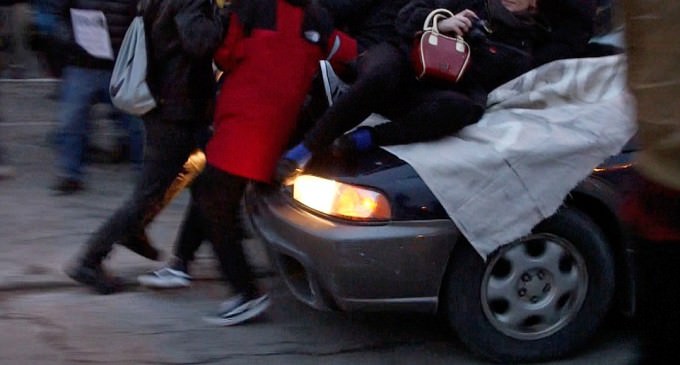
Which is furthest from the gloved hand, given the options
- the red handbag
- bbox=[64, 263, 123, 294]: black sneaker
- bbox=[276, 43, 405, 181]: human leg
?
bbox=[64, 263, 123, 294]: black sneaker

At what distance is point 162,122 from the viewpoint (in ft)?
18.5

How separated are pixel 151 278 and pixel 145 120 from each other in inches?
32.5

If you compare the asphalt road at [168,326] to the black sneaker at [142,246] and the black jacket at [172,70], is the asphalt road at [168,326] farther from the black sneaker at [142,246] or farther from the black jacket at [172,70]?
the black jacket at [172,70]

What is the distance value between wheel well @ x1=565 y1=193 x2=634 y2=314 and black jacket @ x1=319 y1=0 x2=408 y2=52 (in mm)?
1309

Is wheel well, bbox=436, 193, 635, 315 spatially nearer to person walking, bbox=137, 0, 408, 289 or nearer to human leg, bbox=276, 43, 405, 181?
human leg, bbox=276, 43, 405, 181

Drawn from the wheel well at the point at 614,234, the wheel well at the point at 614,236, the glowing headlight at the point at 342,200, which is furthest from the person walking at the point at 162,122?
the wheel well at the point at 614,234

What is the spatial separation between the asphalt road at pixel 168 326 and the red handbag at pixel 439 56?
123 cm

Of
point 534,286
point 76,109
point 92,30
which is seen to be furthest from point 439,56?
point 76,109

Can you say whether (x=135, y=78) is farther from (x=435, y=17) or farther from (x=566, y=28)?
(x=566, y=28)

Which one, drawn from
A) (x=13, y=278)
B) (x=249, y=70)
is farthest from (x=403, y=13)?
(x=13, y=278)

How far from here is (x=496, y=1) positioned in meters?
5.52

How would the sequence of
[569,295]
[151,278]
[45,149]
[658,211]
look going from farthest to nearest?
[45,149]
[151,278]
[569,295]
[658,211]

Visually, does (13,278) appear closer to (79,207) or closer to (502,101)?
(79,207)

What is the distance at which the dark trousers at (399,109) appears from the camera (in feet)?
16.4
